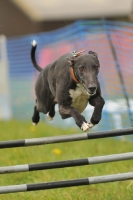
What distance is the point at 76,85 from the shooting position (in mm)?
4047

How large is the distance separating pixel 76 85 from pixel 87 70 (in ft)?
0.83

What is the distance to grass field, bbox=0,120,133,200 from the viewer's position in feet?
15.0

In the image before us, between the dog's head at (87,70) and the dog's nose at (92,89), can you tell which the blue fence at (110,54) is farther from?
the dog's nose at (92,89)

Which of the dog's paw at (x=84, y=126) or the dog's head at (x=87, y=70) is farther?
the dog's paw at (x=84, y=126)

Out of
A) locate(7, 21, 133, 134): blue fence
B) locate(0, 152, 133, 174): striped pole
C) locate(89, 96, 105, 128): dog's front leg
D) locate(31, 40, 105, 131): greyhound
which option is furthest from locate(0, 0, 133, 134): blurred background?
locate(0, 152, 133, 174): striped pole

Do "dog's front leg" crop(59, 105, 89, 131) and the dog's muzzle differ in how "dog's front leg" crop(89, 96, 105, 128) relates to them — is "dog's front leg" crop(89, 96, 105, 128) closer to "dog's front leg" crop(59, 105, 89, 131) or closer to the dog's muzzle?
"dog's front leg" crop(59, 105, 89, 131)

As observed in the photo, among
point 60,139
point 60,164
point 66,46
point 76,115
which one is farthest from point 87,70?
point 66,46

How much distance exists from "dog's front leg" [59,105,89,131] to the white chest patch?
0.08m

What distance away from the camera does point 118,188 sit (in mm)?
4781

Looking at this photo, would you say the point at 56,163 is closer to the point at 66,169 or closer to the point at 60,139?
the point at 60,139

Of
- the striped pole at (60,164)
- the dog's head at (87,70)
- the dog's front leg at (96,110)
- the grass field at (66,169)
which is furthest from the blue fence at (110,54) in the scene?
the striped pole at (60,164)

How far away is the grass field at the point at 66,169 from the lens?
458 centimetres

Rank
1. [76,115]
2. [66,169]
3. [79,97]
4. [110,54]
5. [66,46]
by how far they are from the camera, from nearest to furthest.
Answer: [76,115] → [79,97] → [66,169] → [110,54] → [66,46]

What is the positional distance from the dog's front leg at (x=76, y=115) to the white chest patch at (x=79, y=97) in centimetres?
8
